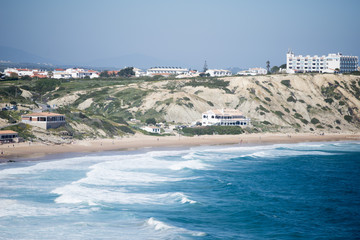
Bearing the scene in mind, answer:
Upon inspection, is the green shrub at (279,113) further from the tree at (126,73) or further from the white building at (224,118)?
the tree at (126,73)

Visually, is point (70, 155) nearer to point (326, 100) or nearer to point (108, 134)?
point (108, 134)

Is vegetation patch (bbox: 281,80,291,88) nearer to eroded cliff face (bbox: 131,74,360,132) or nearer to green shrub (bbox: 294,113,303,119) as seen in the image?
eroded cliff face (bbox: 131,74,360,132)

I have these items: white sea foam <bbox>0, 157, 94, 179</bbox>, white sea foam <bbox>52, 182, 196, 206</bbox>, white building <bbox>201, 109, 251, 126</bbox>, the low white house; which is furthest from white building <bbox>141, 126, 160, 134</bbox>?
white sea foam <bbox>52, 182, 196, 206</bbox>

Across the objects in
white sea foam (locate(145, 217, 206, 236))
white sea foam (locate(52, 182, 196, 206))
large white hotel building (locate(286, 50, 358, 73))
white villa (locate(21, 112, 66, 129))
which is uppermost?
large white hotel building (locate(286, 50, 358, 73))

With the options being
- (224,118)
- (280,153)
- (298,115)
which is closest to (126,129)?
(224,118)

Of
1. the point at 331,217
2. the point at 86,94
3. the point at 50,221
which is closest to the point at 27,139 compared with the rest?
the point at 50,221

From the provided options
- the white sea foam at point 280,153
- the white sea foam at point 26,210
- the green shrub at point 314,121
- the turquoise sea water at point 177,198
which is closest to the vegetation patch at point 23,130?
the turquoise sea water at point 177,198
